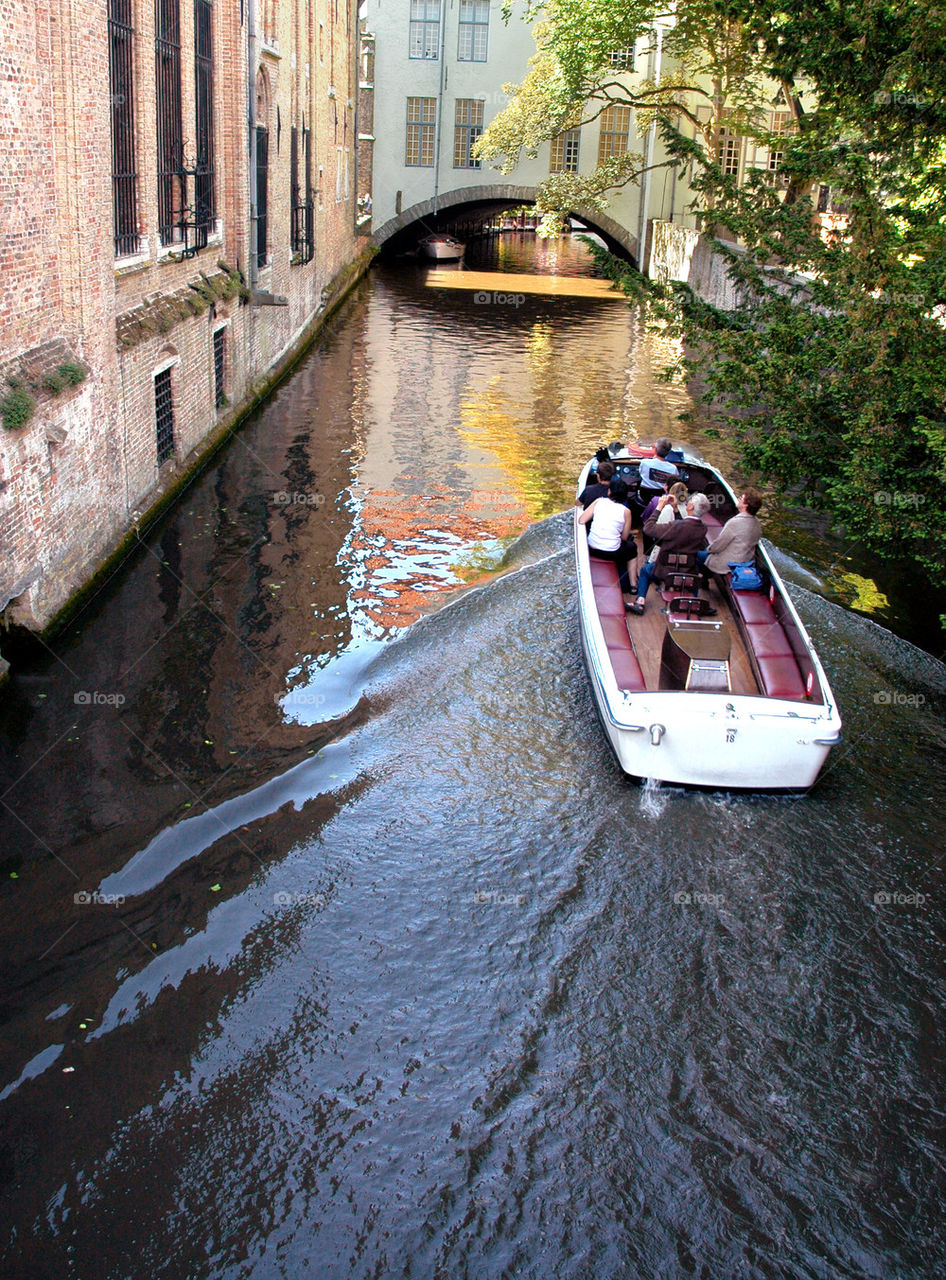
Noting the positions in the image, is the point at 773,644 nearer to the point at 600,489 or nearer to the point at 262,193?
the point at 600,489

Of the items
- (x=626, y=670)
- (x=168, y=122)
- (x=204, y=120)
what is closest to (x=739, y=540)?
(x=626, y=670)

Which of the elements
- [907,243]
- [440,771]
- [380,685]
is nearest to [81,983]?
[440,771]

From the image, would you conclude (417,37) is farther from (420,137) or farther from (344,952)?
(344,952)

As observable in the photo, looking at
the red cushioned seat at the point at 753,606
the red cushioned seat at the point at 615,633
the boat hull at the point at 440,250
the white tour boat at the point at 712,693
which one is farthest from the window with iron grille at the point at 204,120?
the boat hull at the point at 440,250

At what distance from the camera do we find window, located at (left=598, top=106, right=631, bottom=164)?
42.0m

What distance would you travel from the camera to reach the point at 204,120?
1627 cm

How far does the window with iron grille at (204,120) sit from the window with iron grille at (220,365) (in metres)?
1.46

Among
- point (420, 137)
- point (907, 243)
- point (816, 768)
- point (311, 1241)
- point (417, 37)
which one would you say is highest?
point (417, 37)

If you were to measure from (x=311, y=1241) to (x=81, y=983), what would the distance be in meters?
1.94

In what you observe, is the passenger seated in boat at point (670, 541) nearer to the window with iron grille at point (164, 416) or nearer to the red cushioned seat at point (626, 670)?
the red cushioned seat at point (626, 670)

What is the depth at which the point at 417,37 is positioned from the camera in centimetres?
4181

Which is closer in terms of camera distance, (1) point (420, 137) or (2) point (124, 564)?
(2) point (124, 564)

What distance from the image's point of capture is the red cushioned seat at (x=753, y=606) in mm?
10047

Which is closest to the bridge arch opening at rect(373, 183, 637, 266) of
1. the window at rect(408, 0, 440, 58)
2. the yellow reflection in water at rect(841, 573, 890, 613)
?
the window at rect(408, 0, 440, 58)
